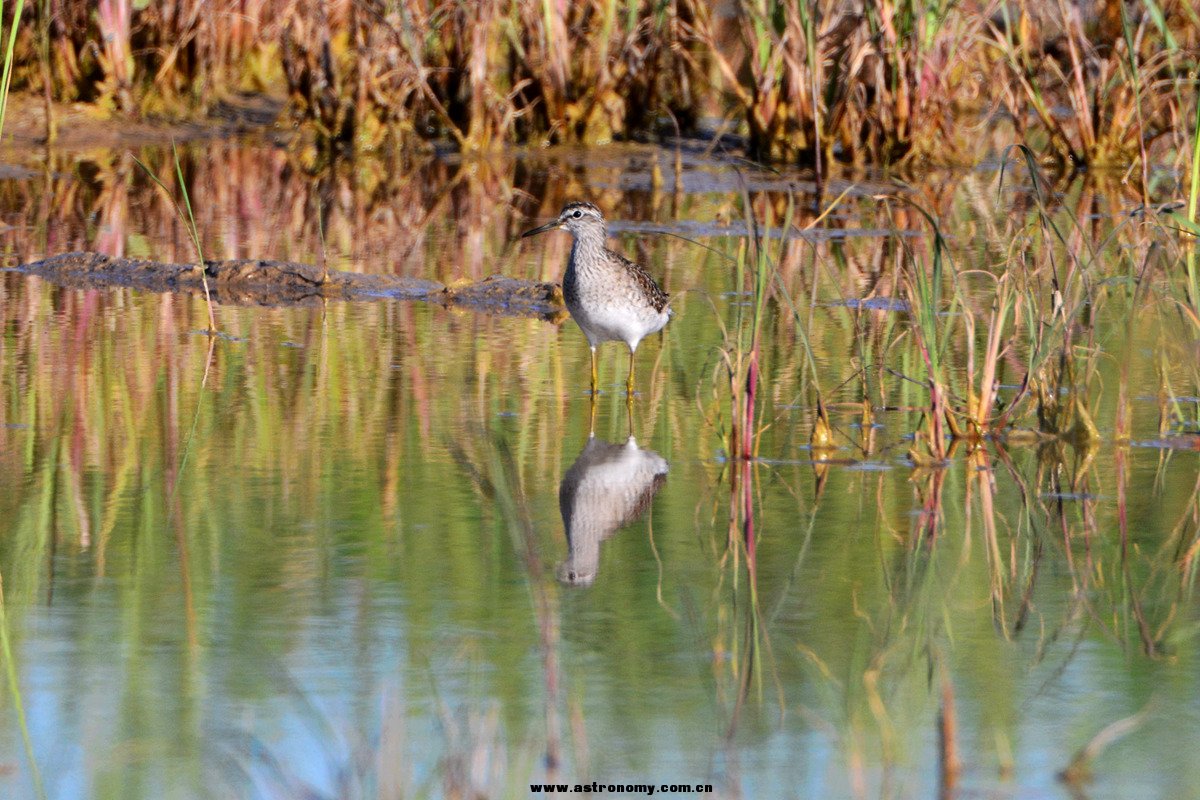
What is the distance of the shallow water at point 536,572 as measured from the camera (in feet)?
11.5

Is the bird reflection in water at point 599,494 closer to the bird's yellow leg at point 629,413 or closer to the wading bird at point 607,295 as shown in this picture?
the bird's yellow leg at point 629,413

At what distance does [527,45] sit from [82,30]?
333cm

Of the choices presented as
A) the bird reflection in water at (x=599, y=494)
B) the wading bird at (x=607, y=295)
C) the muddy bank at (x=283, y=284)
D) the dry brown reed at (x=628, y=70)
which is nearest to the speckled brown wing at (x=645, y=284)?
the wading bird at (x=607, y=295)

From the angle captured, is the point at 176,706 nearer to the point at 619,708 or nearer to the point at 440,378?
the point at 619,708

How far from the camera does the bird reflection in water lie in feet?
15.5

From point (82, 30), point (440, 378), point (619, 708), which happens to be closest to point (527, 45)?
point (82, 30)

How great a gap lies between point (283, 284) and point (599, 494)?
3.74 meters

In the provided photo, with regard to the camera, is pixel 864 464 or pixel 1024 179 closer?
pixel 864 464

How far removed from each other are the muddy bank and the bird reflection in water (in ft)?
7.92

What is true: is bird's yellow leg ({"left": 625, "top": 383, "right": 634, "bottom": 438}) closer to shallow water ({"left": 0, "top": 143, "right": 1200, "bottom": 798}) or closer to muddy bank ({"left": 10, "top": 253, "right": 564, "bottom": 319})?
shallow water ({"left": 0, "top": 143, "right": 1200, "bottom": 798})

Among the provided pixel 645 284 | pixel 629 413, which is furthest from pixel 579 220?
pixel 629 413

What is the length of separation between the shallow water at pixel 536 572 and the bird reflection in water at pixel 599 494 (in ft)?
0.07

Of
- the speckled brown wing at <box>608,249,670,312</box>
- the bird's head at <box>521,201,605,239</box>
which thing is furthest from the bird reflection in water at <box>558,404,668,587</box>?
the bird's head at <box>521,201,605,239</box>

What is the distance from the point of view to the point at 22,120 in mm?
14172
